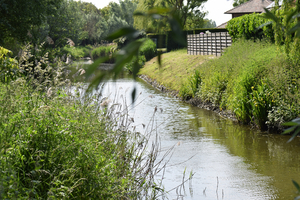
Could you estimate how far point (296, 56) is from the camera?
9.23 meters

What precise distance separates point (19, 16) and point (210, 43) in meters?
13.1

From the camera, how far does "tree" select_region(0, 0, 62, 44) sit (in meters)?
13.0

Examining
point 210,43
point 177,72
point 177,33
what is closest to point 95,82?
point 177,33

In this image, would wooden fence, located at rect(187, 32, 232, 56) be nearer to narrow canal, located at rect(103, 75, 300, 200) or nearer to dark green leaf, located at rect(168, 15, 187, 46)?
narrow canal, located at rect(103, 75, 300, 200)

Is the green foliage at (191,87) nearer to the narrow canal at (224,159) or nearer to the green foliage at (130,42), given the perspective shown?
the narrow canal at (224,159)

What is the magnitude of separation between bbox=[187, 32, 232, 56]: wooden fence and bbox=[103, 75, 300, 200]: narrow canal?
9.70m

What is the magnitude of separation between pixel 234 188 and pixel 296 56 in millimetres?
5209

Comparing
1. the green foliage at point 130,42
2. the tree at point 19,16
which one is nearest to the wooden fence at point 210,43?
the tree at point 19,16

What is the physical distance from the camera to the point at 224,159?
7.21m

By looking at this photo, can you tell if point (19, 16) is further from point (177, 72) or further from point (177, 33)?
point (177, 33)

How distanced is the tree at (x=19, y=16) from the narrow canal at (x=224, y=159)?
652 cm

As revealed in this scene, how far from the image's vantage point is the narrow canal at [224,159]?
551 centimetres

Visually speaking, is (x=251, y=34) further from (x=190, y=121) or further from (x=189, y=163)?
(x=189, y=163)

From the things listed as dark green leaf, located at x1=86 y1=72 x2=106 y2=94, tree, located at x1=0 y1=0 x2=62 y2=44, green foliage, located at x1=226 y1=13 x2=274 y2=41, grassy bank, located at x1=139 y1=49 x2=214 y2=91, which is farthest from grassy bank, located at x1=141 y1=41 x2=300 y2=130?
tree, located at x1=0 y1=0 x2=62 y2=44
